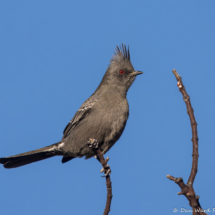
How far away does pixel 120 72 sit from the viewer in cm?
1020

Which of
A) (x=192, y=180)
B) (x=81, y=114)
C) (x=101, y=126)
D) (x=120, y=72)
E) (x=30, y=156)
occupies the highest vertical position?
(x=120, y=72)

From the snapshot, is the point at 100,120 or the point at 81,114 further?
the point at 81,114

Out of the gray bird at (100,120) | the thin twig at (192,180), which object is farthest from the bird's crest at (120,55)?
the thin twig at (192,180)

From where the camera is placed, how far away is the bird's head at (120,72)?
10.0 m

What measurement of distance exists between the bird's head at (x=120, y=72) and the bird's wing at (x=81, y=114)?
92cm

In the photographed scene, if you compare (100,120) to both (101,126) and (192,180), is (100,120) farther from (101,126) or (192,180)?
(192,180)

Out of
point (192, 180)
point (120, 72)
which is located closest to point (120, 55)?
point (120, 72)

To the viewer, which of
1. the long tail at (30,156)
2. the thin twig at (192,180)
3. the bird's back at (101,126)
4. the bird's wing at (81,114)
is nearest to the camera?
the thin twig at (192,180)

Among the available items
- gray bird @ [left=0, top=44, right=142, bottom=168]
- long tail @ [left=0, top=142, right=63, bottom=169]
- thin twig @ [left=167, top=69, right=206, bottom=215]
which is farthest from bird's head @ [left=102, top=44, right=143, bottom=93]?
thin twig @ [left=167, top=69, right=206, bottom=215]

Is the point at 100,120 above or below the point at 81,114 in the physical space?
below

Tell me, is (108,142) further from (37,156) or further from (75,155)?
(37,156)

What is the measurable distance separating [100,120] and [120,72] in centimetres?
216

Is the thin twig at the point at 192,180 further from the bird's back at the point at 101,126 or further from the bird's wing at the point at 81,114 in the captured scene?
the bird's wing at the point at 81,114

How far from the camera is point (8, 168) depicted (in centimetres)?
986
